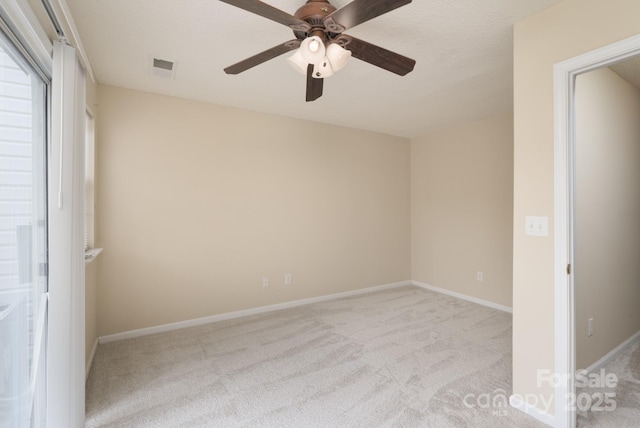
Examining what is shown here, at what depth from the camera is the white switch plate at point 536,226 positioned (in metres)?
1.74

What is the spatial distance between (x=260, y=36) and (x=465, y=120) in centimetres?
304

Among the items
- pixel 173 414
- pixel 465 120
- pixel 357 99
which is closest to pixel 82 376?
pixel 173 414

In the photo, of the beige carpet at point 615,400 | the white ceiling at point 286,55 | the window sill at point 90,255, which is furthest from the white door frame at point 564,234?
the window sill at point 90,255

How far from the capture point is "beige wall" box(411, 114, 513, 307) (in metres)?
3.72

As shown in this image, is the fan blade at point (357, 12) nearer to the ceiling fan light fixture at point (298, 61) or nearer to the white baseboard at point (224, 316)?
the ceiling fan light fixture at point (298, 61)

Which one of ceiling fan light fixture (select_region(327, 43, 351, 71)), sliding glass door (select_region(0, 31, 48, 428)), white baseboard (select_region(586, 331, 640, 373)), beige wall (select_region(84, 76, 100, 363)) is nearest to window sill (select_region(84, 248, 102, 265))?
beige wall (select_region(84, 76, 100, 363))

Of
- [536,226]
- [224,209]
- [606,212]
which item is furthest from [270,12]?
[606,212]

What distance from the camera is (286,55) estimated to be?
227 centimetres

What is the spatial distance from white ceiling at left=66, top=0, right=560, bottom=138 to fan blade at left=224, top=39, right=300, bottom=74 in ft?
0.89

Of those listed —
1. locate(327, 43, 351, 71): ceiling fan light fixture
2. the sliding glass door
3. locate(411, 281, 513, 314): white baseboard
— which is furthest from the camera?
locate(411, 281, 513, 314): white baseboard

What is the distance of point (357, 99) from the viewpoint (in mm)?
3178

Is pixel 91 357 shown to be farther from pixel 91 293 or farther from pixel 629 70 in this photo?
pixel 629 70

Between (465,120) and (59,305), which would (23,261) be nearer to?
(59,305)

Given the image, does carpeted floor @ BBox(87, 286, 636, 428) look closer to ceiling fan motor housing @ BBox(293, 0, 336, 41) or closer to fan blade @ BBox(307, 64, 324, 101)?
fan blade @ BBox(307, 64, 324, 101)
